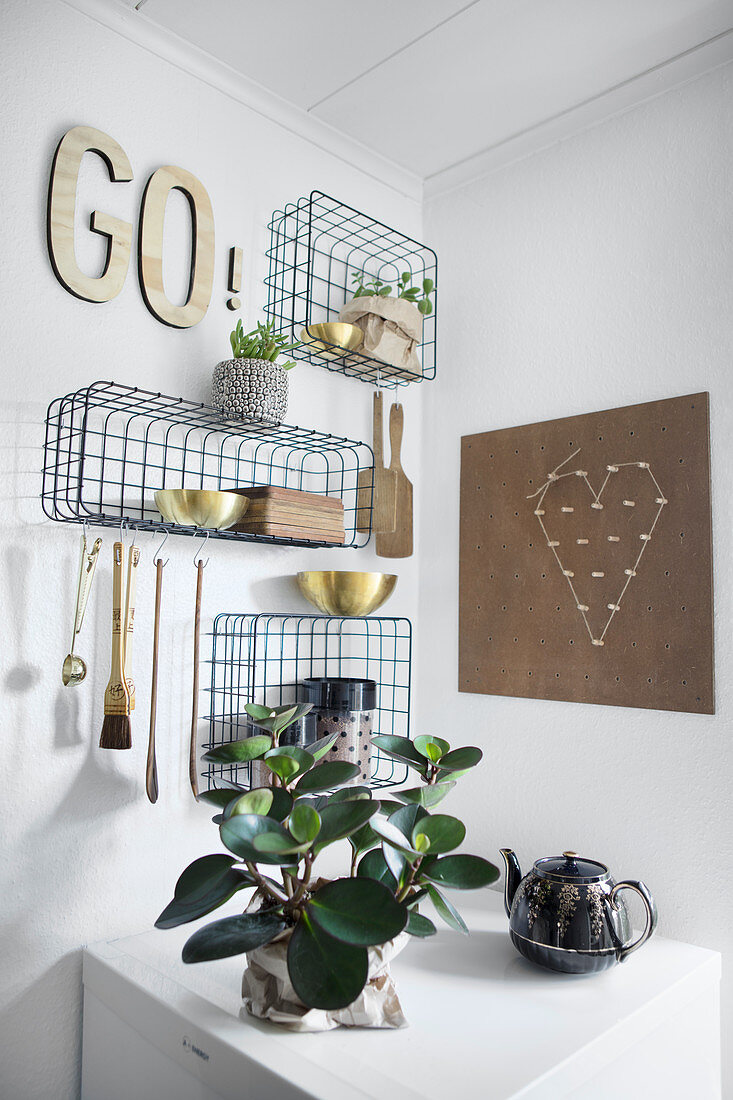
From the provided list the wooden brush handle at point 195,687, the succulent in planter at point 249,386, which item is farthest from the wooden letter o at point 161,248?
the wooden brush handle at point 195,687

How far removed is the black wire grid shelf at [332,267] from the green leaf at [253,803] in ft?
2.77

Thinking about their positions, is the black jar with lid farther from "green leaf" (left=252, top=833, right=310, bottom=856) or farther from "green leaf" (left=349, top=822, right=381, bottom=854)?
"green leaf" (left=252, top=833, right=310, bottom=856)

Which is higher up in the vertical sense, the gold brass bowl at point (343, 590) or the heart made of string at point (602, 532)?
the heart made of string at point (602, 532)

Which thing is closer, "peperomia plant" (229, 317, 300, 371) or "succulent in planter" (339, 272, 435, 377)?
"peperomia plant" (229, 317, 300, 371)

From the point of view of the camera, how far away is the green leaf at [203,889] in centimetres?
91

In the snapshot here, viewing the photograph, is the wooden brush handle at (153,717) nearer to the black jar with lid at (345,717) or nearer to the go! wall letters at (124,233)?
the black jar with lid at (345,717)

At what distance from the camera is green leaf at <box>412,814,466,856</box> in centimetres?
97

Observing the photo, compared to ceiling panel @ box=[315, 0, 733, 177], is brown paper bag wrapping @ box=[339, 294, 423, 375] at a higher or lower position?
lower

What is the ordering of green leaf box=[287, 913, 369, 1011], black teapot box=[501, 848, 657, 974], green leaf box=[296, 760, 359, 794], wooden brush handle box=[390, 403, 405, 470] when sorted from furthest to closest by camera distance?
wooden brush handle box=[390, 403, 405, 470] → black teapot box=[501, 848, 657, 974] → green leaf box=[296, 760, 359, 794] → green leaf box=[287, 913, 369, 1011]

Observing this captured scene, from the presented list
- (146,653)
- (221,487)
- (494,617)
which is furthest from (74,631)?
(494,617)

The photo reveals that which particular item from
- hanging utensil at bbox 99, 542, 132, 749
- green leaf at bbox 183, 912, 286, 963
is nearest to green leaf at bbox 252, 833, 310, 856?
green leaf at bbox 183, 912, 286, 963

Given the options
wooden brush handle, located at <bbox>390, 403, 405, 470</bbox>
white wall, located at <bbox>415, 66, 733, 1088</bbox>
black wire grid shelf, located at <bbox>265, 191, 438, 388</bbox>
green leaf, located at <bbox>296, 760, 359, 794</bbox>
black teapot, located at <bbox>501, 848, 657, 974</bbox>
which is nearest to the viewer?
green leaf, located at <bbox>296, 760, 359, 794</bbox>

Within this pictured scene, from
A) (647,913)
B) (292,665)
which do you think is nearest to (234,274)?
(292,665)

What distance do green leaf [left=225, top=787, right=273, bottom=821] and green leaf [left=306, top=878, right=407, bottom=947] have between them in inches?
4.8
